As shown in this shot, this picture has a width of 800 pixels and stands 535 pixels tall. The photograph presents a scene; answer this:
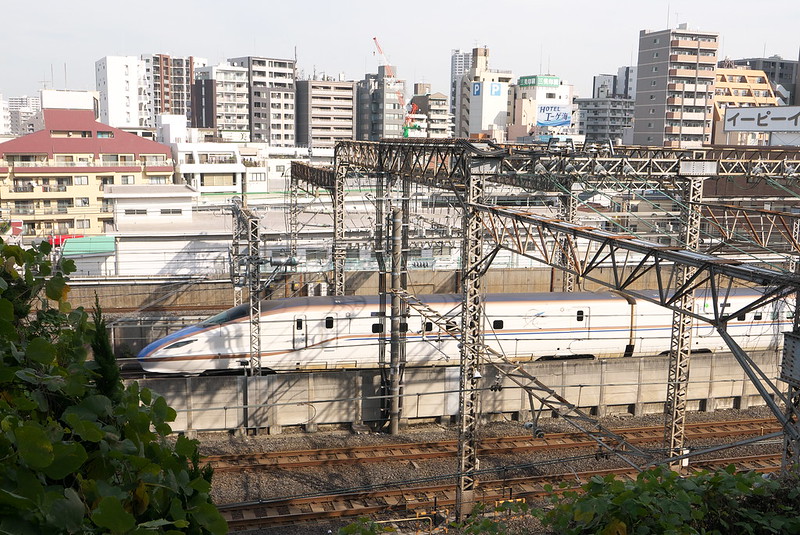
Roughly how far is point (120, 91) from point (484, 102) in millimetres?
33102

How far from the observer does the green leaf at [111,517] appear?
94.9 inches

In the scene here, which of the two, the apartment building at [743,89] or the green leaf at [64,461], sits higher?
the apartment building at [743,89]

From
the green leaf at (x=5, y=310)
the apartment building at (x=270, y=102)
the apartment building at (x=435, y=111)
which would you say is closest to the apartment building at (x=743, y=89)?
the apartment building at (x=435, y=111)

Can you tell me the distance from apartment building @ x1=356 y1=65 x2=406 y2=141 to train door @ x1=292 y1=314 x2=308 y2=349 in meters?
52.0

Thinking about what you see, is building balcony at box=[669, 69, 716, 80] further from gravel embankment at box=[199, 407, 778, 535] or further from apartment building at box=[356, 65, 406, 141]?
gravel embankment at box=[199, 407, 778, 535]

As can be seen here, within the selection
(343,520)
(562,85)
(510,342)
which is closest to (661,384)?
(510,342)

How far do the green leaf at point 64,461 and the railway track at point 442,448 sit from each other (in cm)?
975

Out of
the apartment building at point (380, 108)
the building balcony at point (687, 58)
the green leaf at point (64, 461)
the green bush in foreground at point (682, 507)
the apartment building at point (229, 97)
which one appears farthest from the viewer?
the apartment building at point (229, 97)

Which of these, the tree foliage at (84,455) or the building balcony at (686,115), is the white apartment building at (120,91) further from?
the tree foliage at (84,455)

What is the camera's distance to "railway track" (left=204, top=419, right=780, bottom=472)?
40.1ft

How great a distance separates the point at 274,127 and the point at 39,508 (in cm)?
6417

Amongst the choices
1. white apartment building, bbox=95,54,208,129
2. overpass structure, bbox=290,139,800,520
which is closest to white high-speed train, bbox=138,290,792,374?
overpass structure, bbox=290,139,800,520

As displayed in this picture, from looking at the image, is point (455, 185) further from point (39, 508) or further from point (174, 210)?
point (174, 210)

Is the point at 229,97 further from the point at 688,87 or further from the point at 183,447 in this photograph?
the point at 183,447
